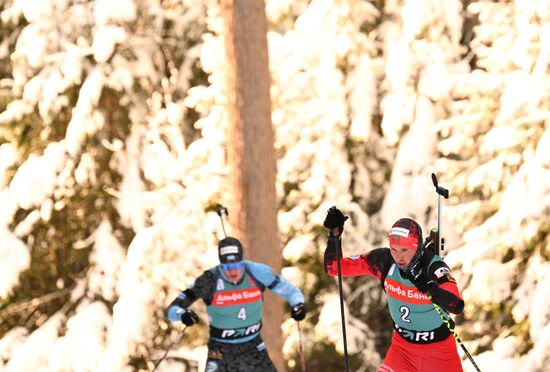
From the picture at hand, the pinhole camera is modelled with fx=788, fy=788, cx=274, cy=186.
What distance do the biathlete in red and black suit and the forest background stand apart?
11.3ft

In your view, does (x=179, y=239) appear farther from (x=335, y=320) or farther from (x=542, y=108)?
(x=542, y=108)

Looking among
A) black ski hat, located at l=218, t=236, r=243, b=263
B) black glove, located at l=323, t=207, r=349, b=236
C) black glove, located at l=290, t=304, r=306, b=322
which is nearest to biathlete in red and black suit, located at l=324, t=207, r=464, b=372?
black glove, located at l=323, t=207, r=349, b=236

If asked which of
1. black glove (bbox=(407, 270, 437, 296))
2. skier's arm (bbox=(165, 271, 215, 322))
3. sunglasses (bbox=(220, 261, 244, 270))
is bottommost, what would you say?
skier's arm (bbox=(165, 271, 215, 322))

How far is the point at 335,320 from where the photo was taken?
12008 mm

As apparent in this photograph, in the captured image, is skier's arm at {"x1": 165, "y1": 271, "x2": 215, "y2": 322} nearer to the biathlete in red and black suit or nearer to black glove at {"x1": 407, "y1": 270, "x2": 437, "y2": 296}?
the biathlete in red and black suit

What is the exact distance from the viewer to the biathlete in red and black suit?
6824 mm

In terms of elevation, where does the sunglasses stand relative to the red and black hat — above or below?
below

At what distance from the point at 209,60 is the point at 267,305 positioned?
4.70 metres

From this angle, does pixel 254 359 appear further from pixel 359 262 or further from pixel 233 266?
pixel 359 262

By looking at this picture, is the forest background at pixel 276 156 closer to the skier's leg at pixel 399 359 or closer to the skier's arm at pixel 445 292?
the skier's leg at pixel 399 359

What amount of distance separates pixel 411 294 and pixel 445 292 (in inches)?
24.0

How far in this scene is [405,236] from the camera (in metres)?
6.79

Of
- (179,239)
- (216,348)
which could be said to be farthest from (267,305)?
(179,239)

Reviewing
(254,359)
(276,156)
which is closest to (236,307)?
(254,359)
